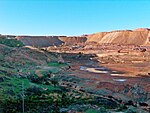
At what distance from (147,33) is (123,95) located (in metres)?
158

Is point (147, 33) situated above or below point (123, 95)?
above

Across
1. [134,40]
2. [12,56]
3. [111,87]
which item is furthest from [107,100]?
[134,40]

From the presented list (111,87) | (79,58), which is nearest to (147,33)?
(79,58)

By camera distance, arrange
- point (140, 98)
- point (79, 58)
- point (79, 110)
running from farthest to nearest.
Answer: point (79, 58) → point (140, 98) → point (79, 110)

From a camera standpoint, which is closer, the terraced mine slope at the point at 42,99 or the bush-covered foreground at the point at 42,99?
the bush-covered foreground at the point at 42,99

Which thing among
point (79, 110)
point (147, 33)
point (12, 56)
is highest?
point (147, 33)

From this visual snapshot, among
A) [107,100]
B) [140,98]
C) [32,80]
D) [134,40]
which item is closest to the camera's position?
[107,100]

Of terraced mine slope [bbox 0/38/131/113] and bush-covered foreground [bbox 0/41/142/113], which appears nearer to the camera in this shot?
bush-covered foreground [bbox 0/41/142/113]

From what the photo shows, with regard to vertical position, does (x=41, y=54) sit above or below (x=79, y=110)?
above

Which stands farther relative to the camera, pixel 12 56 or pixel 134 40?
pixel 134 40

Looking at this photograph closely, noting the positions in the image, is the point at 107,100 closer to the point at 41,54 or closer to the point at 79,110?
the point at 79,110

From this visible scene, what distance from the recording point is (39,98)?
32469 mm

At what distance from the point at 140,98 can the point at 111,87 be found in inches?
280

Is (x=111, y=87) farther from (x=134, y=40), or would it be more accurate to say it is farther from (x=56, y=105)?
(x=134, y=40)
